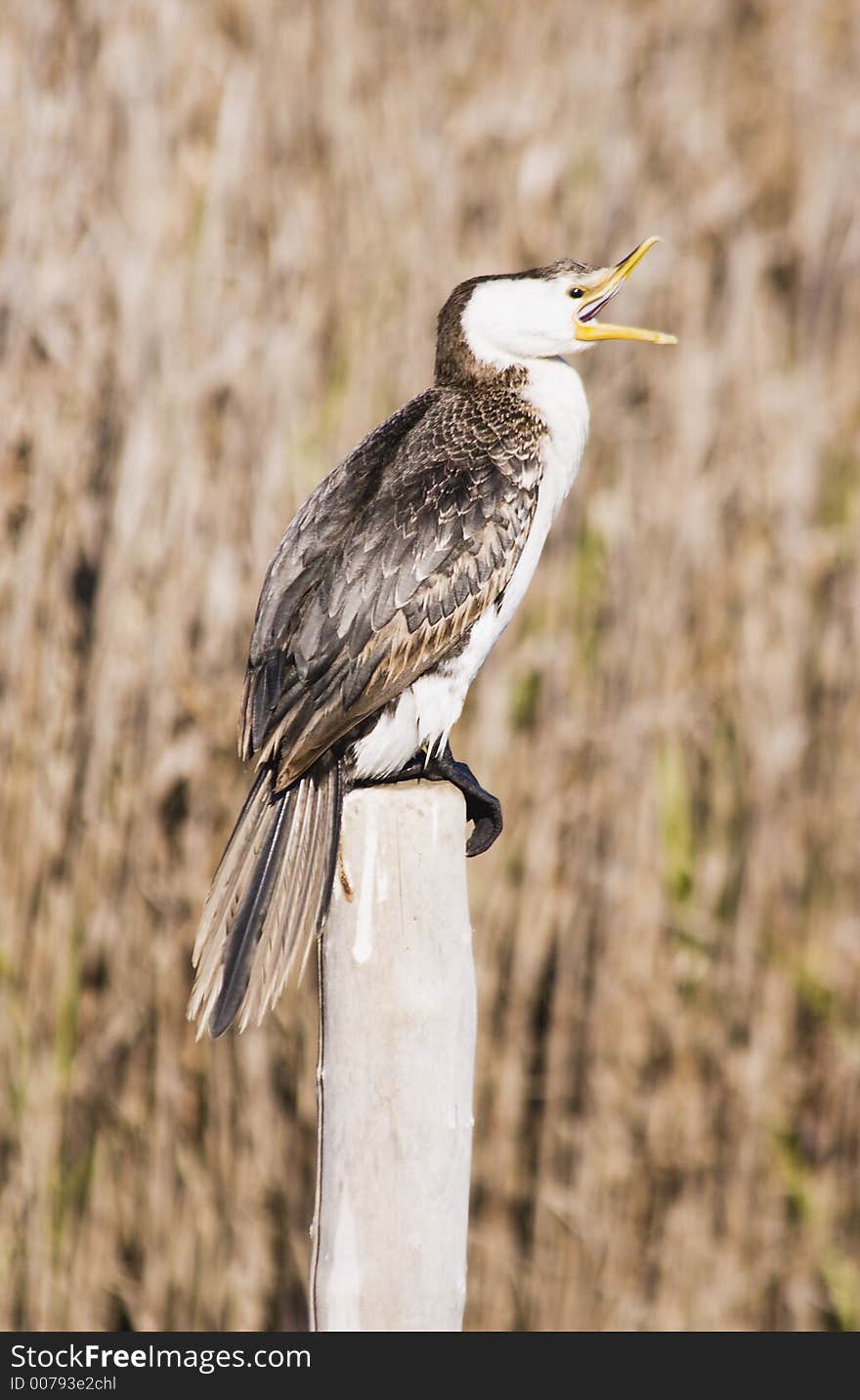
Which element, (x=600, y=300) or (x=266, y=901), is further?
(x=600, y=300)

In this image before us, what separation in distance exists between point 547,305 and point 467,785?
652 mm

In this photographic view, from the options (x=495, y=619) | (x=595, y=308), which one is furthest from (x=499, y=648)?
(x=595, y=308)

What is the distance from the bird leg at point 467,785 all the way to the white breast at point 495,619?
2 centimetres

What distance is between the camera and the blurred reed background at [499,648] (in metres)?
2.46

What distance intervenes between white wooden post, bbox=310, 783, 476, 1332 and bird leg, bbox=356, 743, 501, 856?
359 mm

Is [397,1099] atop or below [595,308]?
below

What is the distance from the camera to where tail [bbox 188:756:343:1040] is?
1684mm

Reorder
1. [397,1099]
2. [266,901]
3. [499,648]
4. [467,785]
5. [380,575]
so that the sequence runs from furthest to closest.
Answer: [499,648], [467,785], [380,575], [266,901], [397,1099]

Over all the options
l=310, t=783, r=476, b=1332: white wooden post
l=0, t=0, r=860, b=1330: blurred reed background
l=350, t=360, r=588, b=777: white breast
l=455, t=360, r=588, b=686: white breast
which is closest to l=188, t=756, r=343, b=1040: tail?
l=310, t=783, r=476, b=1332: white wooden post

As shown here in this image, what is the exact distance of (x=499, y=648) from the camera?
8.57ft

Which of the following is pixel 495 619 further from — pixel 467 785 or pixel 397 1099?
pixel 397 1099

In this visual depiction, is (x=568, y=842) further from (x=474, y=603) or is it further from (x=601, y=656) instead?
(x=474, y=603)

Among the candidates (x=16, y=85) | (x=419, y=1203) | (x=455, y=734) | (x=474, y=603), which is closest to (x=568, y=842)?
(x=455, y=734)

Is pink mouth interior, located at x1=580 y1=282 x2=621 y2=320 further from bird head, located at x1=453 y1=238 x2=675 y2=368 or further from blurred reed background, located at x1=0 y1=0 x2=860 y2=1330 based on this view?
blurred reed background, located at x1=0 y1=0 x2=860 y2=1330
